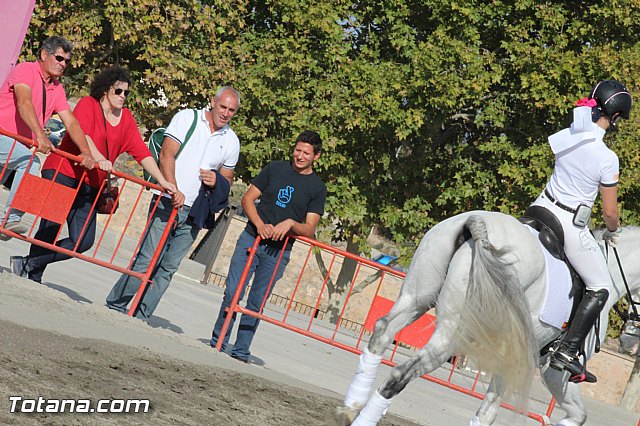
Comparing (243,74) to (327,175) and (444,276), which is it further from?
(444,276)

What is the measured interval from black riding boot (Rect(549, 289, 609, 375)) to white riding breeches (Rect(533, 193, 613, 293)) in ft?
0.26

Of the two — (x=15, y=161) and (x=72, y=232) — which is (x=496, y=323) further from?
(x=15, y=161)

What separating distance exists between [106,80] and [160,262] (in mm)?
1882

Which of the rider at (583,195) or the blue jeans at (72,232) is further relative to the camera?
the blue jeans at (72,232)

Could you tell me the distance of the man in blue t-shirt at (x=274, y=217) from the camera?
9680 millimetres

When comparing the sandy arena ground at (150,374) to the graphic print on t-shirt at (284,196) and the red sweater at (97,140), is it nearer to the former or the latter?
the red sweater at (97,140)

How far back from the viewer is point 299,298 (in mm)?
30844

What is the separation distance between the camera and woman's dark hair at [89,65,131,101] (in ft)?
30.1

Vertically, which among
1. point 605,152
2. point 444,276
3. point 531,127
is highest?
point 531,127

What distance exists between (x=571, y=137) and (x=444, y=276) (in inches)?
58.3

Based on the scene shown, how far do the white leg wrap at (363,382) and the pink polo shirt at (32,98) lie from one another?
13.1ft

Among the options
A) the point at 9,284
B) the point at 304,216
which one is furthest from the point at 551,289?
the point at 9,284

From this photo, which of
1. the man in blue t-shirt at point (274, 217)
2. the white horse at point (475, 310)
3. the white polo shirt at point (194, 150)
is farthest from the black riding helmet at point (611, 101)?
the white polo shirt at point (194, 150)

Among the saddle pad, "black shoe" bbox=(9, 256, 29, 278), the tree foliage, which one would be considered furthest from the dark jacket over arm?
the tree foliage
